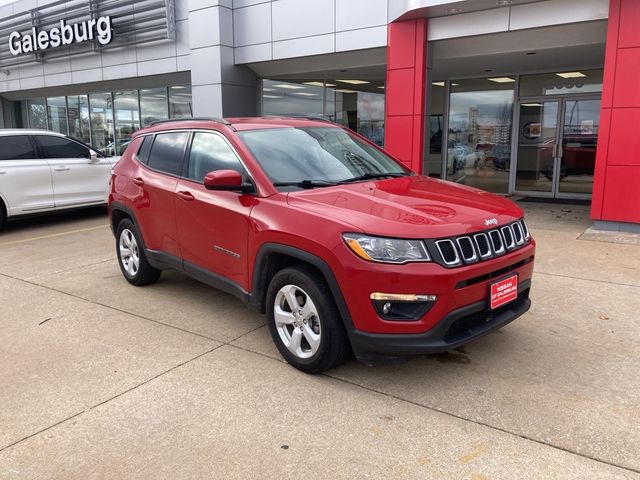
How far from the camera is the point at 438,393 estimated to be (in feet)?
11.3

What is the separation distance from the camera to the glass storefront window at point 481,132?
13.3m

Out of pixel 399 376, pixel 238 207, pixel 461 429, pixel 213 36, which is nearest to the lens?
pixel 461 429

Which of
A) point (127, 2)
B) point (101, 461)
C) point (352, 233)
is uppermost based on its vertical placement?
point (127, 2)

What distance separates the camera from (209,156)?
181 inches

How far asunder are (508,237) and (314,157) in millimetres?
1646

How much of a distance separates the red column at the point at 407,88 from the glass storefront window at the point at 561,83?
3781 mm

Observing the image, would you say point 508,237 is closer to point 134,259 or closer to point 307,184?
point 307,184

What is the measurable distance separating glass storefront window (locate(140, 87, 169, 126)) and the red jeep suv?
12934 millimetres

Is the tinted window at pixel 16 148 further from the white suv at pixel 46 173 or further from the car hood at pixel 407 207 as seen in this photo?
the car hood at pixel 407 207

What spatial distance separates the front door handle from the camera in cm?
462

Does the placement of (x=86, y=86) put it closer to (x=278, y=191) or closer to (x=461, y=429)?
(x=278, y=191)

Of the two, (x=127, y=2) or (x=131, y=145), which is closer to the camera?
(x=131, y=145)

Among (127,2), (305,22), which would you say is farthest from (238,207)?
(127,2)

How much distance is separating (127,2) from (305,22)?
5.90 metres
